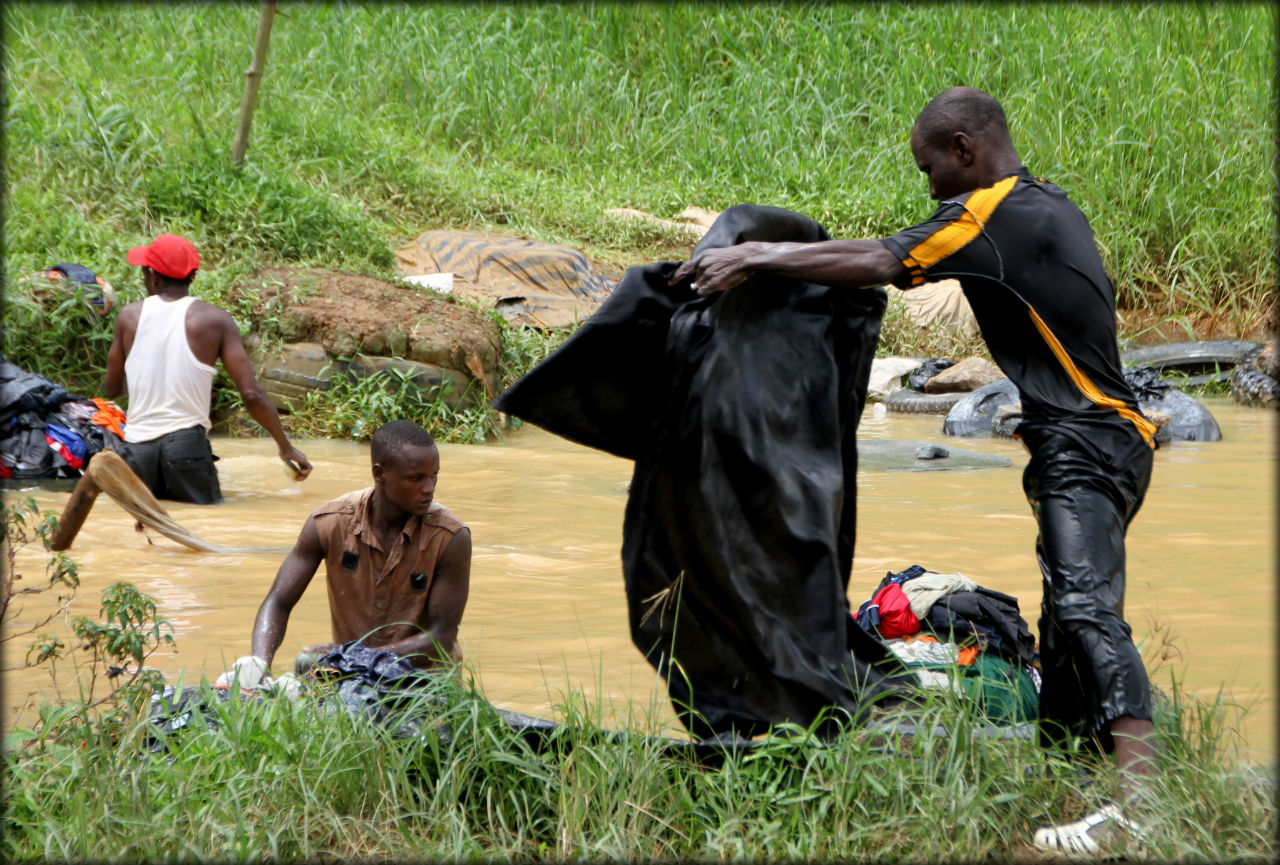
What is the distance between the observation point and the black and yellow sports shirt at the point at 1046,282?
9.23 feet

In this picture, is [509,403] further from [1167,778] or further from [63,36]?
[63,36]

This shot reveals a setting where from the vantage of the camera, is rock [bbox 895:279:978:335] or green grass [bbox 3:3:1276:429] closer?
green grass [bbox 3:3:1276:429]

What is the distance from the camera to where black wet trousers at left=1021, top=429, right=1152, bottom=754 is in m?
2.62

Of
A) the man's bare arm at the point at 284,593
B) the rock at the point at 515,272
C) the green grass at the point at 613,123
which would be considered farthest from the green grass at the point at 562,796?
the rock at the point at 515,272

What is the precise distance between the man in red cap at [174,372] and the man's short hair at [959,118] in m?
3.94

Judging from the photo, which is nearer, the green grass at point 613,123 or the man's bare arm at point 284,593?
the man's bare arm at point 284,593

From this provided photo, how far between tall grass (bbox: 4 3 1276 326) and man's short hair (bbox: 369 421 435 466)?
6729 mm

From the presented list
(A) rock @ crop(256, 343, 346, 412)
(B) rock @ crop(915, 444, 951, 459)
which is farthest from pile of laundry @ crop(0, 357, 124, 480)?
(B) rock @ crop(915, 444, 951, 459)

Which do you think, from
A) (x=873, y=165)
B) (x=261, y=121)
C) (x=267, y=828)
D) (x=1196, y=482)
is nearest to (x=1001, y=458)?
(x=1196, y=482)

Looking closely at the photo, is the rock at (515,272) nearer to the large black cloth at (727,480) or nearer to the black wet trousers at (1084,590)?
the large black cloth at (727,480)

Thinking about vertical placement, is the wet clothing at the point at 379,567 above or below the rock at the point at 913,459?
above

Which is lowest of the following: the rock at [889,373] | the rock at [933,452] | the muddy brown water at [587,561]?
the muddy brown water at [587,561]

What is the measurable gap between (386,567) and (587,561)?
1990mm

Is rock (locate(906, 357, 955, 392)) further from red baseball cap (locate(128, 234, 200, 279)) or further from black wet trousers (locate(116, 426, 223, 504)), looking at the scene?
red baseball cap (locate(128, 234, 200, 279))
